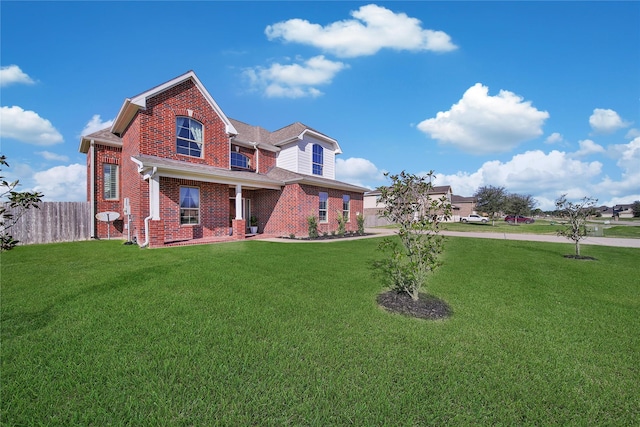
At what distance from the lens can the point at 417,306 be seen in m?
4.61

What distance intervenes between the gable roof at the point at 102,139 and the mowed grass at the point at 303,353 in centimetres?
1021

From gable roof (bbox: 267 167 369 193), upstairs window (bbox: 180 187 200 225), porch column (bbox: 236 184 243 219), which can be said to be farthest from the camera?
gable roof (bbox: 267 167 369 193)

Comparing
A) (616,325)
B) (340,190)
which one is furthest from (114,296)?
(340,190)

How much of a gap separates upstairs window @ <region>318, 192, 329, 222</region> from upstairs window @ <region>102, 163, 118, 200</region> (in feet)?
37.5

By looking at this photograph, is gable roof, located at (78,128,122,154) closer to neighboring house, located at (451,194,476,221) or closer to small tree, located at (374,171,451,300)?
small tree, located at (374,171,451,300)

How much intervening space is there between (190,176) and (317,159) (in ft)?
33.0

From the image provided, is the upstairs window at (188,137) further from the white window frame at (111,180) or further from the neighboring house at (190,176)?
the white window frame at (111,180)

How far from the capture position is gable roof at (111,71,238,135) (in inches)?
446

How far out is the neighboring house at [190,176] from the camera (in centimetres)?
1144

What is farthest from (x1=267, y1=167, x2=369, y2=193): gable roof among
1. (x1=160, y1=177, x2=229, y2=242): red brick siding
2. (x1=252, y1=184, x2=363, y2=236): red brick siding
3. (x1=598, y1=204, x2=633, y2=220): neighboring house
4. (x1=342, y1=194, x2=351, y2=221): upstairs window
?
(x1=598, y1=204, x2=633, y2=220): neighboring house

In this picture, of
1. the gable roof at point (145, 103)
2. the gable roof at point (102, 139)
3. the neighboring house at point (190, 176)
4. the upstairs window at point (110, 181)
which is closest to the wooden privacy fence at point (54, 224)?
the neighboring house at point (190, 176)

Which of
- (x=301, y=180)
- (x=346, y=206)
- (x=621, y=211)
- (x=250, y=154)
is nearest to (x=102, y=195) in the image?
(x=250, y=154)

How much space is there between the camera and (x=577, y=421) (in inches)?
86.6

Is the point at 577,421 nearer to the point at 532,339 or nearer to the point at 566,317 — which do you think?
the point at 532,339
